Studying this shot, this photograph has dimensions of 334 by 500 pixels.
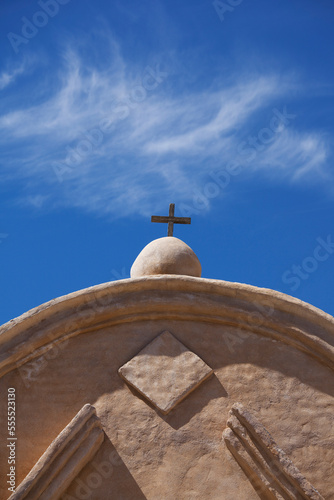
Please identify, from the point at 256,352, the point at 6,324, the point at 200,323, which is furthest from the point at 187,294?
the point at 6,324

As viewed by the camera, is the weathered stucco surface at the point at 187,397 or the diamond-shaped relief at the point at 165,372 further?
the diamond-shaped relief at the point at 165,372

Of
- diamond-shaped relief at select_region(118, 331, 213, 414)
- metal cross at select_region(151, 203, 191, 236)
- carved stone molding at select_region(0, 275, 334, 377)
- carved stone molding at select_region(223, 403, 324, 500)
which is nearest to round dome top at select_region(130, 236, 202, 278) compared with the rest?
carved stone molding at select_region(0, 275, 334, 377)

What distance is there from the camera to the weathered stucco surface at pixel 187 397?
5344 mm

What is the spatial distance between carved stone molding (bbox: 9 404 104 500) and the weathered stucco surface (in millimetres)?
112

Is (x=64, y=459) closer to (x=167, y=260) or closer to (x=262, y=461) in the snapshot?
(x=262, y=461)

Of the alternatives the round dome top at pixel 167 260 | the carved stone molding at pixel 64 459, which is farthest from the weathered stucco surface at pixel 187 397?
the round dome top at pixel 167 260

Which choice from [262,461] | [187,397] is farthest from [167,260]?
[262,461]

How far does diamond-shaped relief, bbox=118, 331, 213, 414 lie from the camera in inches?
222

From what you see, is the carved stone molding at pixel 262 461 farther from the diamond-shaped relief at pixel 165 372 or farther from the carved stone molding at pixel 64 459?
the carved stone molding at pixel 64 459

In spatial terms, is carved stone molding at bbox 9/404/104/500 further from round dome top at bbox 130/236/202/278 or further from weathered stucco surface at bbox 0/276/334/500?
round dome top at bbox 130/236/202/278

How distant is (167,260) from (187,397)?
1829 millimetres

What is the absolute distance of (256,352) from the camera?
19.5 ft

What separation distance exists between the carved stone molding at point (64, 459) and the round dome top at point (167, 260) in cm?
201

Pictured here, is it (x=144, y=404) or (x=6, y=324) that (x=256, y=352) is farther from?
(x=6, y=324)
